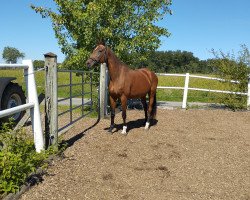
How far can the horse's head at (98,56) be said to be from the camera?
6508mm

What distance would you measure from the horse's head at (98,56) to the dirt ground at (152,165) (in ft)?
5.57

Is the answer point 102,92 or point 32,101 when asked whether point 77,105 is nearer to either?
point 102,92

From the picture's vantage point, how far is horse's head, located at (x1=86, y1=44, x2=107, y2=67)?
651 centimetres

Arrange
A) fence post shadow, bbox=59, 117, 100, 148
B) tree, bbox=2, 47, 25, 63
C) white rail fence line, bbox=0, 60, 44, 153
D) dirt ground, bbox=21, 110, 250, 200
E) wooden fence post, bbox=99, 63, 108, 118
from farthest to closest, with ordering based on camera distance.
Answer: tree, bbox=2, 47, 25, 63 → wooden fence post, bbox=99, 63, 108, 118 → fence post shadow, bbox=59, 117, 100, 148 → white rail fence line, bbox=0, 60, 44, 153 → dirt ground, bbox=21, 110, 250, 200

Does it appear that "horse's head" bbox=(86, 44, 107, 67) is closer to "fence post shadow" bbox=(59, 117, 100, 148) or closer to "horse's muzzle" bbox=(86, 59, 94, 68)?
"horse's muzzle" bbox=(86, 59, 94, 68)

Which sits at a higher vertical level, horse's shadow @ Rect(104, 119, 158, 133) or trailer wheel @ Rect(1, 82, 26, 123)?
trailer wheel @ Rect(1, 82, 26, 123)

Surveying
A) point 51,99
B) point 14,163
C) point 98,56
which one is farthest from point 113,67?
point 14,163

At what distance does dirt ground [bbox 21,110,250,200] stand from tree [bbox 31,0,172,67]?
12.4 feet

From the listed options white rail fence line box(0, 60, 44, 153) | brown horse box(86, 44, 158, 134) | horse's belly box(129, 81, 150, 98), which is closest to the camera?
white rail fence line box(0, 60, 44, 153)

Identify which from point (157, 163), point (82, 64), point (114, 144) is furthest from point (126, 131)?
point (82, 64)

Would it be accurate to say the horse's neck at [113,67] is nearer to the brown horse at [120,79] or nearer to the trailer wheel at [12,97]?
the brown horse at [120,79]

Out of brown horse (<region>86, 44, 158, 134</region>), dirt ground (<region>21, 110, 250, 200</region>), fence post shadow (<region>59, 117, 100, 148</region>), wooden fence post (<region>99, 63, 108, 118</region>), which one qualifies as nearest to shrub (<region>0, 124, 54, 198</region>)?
dirt ground (<region>21, 110, 250, 200</region>)

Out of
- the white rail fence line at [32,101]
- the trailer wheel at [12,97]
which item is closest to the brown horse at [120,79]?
the white rail fence line at [32,101]

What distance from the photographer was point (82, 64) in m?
11.1
